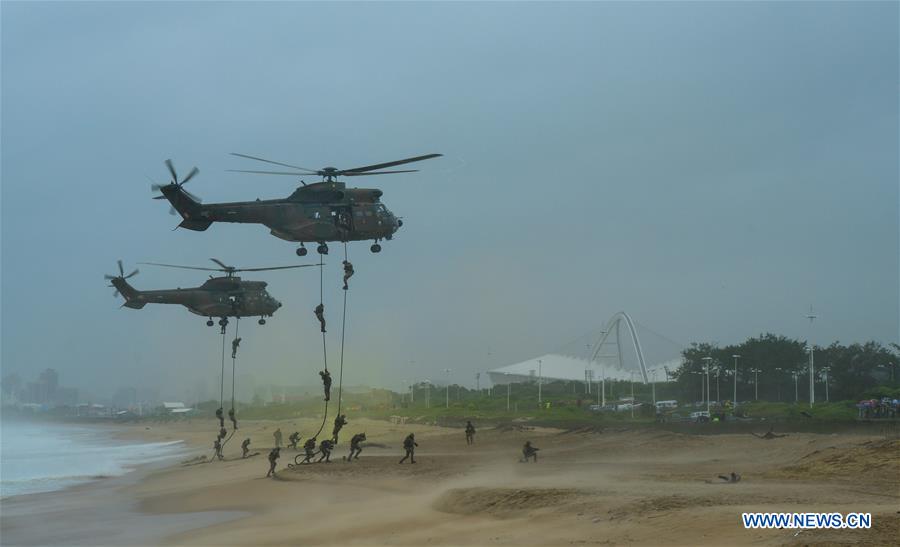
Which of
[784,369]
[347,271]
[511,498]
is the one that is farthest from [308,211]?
[784,369]

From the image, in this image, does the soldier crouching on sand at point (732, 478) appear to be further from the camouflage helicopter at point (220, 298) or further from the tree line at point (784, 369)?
the tree line at point (784, 369)

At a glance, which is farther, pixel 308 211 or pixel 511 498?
pixel 308 211

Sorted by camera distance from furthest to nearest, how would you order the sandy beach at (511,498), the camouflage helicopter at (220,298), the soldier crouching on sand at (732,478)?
the camouflage helicopter at (220,298)
the soldier crouching on sand at (732,478)
the sandy beach at (511,498)

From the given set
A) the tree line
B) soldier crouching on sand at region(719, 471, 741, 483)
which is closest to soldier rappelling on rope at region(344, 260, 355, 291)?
soldier crouching on sand at region(719, 471, 741, 483)

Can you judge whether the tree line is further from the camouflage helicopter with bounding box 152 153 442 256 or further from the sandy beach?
the camouflage helicopter with bounding box 152 153 442 256

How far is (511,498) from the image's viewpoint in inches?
899

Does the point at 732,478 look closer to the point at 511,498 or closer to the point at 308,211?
the point at 511,498

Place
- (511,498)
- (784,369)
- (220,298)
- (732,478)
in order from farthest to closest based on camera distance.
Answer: (784,369) < (220,298) < (732,478) < (511,498)

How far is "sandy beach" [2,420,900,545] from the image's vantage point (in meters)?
18.1

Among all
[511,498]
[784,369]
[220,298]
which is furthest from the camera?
[784,369]

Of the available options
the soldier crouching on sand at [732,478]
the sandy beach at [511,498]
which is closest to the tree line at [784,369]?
the sandy beach at [511,498]

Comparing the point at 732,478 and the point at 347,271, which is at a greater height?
the point at 347,271

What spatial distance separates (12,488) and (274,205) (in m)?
22.1

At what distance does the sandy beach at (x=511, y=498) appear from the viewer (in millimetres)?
18094
